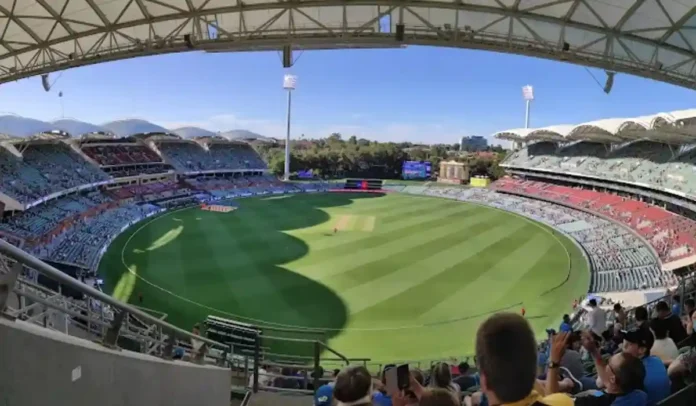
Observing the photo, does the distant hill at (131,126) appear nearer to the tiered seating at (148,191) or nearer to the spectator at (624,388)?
the tiered seating at (148,191)

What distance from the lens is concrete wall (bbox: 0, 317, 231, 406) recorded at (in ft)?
6.56

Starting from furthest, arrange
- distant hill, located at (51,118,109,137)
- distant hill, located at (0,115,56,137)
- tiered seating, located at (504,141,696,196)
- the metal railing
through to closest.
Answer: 1. distant hill, located at (51,118,109,137)
2. distant hill, located at (0,115,56,137)
3. tiered seating, located at (504,141,696,196)
4. the metal railing

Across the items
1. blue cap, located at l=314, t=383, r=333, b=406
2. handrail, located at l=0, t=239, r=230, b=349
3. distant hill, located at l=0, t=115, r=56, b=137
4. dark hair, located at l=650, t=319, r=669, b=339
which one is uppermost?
distant hill, located at l=0, t=115, r=56, b=137

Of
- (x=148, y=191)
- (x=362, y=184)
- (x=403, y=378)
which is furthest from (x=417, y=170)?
(x=403, y=378)

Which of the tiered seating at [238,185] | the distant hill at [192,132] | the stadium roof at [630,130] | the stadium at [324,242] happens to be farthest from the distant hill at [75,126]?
the stadium roof at [630,130]

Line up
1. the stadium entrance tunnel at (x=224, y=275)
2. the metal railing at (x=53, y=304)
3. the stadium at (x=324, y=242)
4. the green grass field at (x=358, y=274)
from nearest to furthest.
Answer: the metal railing at (x=53, y=304), the stadium at (x=324, y=242), the green grass field at (x=358, y=274), the stadium entrance tunnel at (x=224, y=275)

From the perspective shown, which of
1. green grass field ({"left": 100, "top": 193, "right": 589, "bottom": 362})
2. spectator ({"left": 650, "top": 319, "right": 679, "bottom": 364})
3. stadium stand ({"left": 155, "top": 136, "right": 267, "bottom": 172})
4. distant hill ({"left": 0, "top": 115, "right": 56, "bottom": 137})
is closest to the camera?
spectator ({"left": 650, "top": 319, "right": 679, "bottom": 364})

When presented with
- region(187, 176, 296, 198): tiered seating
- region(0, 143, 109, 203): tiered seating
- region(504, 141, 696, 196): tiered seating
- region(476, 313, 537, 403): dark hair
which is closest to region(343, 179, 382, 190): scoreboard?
region(187, 176, 296, 198): tiered seating

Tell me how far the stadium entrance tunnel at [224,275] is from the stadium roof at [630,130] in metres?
19.3

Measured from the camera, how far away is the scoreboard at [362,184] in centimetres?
6066

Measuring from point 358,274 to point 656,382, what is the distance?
1954cm

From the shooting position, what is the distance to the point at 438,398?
1.93 m

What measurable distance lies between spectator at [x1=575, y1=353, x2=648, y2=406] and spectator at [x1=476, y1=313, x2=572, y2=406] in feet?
3.43

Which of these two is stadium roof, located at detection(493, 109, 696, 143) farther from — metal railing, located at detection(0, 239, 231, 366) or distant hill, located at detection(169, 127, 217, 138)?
distant hill, located at detection(169, 127, 217, 138)
